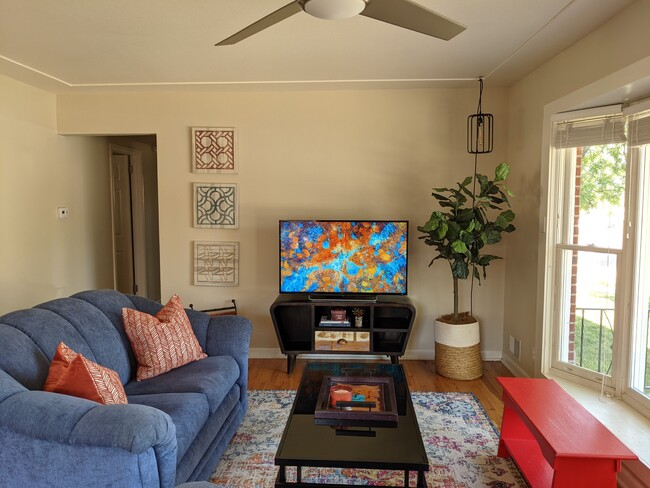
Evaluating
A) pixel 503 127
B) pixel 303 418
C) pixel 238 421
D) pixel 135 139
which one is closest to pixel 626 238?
pixel 503 127

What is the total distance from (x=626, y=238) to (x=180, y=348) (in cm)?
268

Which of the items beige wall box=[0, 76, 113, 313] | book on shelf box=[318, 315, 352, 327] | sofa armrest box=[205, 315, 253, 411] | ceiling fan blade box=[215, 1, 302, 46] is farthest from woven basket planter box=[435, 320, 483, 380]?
beige wall box=[0, 76, 113, 313]

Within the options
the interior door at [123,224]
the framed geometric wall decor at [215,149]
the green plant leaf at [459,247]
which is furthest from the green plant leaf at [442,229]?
the interior door at [123,224]

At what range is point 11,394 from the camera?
160cm

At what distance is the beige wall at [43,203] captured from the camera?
11.9ft

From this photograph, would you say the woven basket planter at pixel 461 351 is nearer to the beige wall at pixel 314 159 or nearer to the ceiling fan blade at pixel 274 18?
the beige wall at pixel 314 159

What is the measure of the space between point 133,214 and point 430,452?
4.63 m

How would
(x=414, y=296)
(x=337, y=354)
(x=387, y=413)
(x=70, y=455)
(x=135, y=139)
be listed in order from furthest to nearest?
(x=135, y=139) → (x=414, y=296) → (x=337, y=354) → (x=387, y=413) → (x=70, y=455)

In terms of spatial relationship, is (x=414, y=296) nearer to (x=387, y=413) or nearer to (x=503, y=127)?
(x=503, y=127)

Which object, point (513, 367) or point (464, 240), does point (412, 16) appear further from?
point (513, 367)

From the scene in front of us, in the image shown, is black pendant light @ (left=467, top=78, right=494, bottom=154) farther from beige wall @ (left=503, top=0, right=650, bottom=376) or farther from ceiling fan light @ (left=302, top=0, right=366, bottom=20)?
ceiling fan light @ (left=302, top=0, right=366, bottom=20)

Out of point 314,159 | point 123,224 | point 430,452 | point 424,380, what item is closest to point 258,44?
point 314,159

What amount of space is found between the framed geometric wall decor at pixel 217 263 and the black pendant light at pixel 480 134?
229 cm

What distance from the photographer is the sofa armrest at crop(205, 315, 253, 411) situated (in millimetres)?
2807
